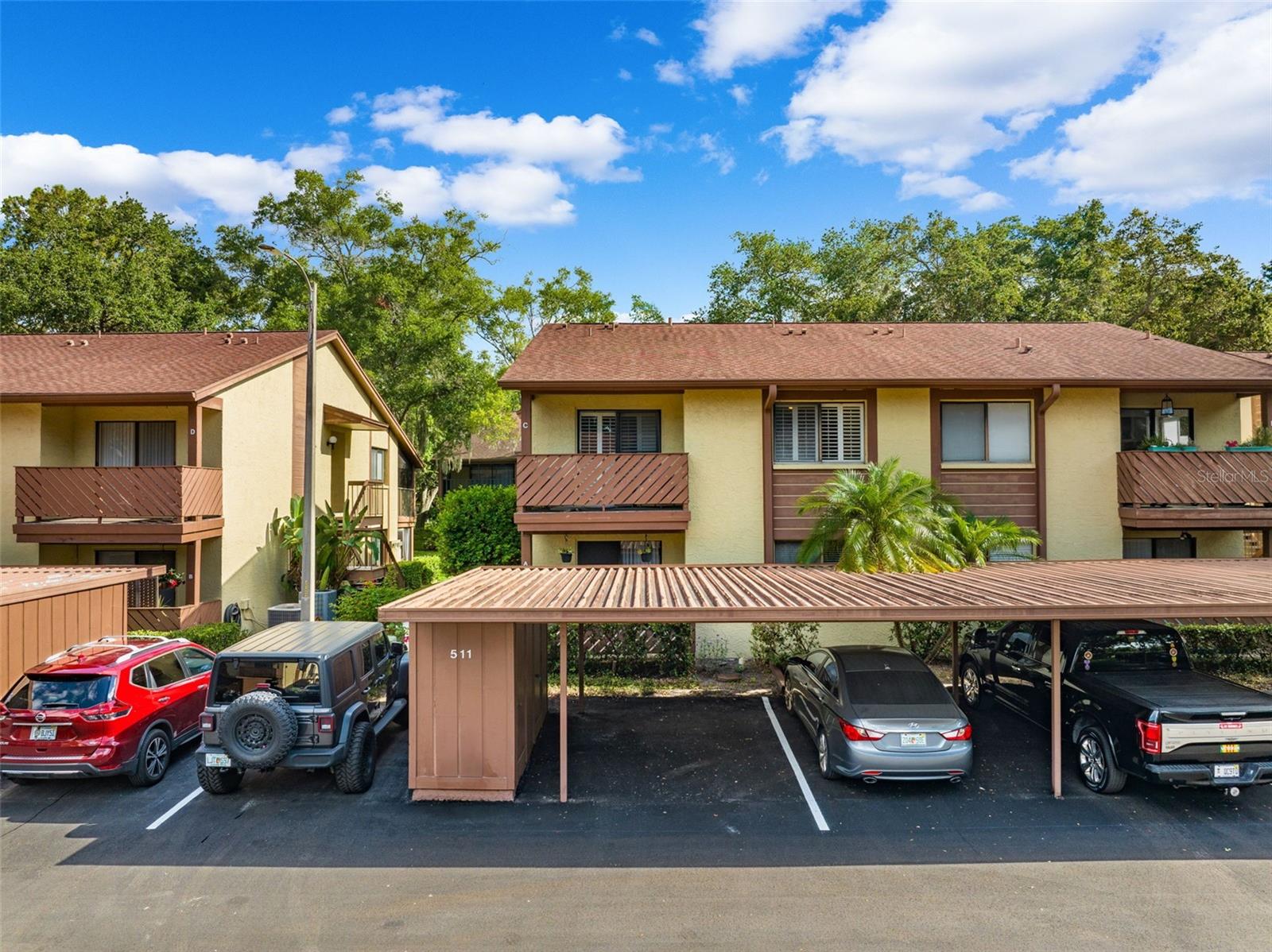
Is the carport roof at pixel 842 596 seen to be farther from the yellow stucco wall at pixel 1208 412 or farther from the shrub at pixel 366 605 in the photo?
the yellow stucco wall at pixel 1208 412

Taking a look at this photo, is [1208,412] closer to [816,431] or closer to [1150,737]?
[816,431]

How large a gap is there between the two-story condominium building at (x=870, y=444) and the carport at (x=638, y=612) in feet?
17.7

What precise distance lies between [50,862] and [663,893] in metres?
6.16

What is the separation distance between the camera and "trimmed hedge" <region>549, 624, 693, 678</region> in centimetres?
1396

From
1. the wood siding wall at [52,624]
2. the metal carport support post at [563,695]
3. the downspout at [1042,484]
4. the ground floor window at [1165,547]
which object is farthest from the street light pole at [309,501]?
the ground floor window at [1165,547]

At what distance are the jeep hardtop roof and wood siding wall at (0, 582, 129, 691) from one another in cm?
387

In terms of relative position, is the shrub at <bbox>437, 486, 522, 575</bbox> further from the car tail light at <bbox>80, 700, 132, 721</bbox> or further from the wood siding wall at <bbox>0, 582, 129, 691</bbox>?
→ the car tail light at <bbox>80, 700, 132, 721</bbox>

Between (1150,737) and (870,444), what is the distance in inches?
353

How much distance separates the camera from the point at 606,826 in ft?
25.7

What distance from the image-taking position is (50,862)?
7105 millimetres

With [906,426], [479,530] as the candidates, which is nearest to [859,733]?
[906,426]

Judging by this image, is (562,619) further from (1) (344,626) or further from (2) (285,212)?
(2) (285,212)

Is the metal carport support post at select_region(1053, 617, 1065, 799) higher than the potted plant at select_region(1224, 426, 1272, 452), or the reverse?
the potted plant at select_region(1224, 426, 1272, 452)

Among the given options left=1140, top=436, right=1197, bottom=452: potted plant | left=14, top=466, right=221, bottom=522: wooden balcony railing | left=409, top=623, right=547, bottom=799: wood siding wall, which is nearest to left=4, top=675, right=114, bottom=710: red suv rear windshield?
left=409, top=623, right=547, bottom=799: wood siding wall
